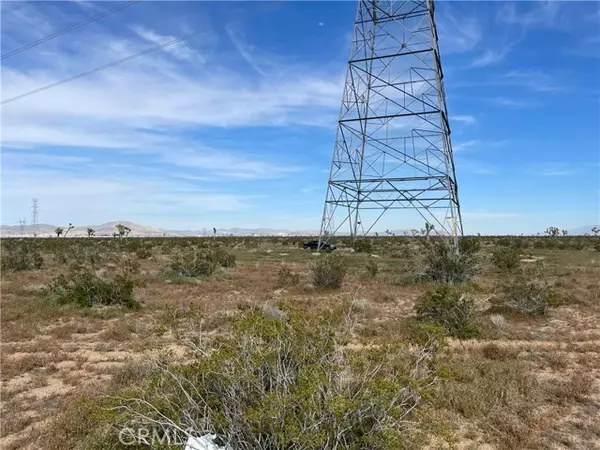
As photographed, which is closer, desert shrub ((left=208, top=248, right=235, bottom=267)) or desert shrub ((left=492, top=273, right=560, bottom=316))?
desert shrub ((left=492, top=273, right=560, bottom=316))

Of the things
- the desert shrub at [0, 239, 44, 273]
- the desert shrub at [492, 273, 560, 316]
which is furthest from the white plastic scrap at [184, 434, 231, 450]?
the desert shrub at [0, 239, 44, 273]

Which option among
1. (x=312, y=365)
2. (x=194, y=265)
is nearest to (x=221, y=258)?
(x=194, y=265)

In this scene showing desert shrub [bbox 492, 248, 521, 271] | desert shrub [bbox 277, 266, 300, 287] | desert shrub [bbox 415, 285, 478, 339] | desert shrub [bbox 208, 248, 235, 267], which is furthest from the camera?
desert shrub [bbox 208, 248, 235, 267]

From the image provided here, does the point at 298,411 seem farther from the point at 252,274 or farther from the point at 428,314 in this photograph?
the point at 252,274

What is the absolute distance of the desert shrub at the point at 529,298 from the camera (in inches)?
471

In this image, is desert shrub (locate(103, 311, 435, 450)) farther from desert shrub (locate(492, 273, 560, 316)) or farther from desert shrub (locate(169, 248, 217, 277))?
desert shrub (locate(169, 248, 217, 277))

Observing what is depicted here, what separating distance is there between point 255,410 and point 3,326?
9.42 metres

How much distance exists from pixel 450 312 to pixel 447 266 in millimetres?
7449

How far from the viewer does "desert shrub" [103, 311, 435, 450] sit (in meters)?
3.81

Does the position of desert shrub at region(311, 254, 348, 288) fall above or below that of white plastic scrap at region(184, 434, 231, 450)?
above

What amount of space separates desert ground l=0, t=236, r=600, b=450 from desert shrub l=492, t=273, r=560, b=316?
44mm

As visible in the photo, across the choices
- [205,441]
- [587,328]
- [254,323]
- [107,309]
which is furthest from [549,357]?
[107,309]

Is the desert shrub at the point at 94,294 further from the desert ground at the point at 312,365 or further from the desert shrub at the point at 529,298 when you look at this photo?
the desert shrub at the point at 529,298

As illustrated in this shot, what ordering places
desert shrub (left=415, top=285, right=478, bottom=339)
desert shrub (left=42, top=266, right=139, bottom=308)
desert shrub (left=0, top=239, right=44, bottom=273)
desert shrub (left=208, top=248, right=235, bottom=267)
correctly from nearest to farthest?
desert shrub (left=415, top=285, right=478, bottom=339), desert shrub (left=42, top=266, right=139, bottom=308), desert shrub (left=0, top=239, right=44, bottom=273), desert shrub (left=208, top=248, right=235, bottom=267)
